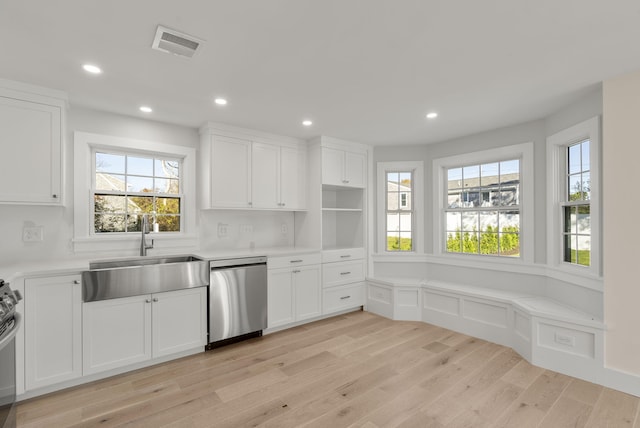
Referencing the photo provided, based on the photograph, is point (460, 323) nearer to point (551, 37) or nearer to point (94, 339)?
point (551, 37)

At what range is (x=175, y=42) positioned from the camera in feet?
6.39

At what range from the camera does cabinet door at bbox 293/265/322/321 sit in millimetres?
3816

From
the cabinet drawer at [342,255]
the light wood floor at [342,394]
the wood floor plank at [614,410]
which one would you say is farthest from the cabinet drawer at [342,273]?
the wood floor plank at [614,410]

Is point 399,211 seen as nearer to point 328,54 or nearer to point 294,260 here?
point 294,260

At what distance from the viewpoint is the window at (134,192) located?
3219 mm

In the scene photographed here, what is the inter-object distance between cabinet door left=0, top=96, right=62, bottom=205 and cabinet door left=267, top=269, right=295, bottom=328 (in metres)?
2.13

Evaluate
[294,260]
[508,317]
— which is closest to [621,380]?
[508,317]

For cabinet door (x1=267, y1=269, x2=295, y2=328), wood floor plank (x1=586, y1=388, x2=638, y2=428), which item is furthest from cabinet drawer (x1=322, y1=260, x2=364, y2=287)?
wood floor plank (x1=586, y1=388, x2=638, y2=428)

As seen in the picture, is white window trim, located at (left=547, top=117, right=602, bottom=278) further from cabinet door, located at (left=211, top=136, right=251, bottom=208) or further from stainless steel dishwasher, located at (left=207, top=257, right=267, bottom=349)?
cabinet door, located at (left=211, top=136, right=251, bottom=208)

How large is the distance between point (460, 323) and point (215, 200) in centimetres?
316

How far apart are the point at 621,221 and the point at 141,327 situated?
4.02m

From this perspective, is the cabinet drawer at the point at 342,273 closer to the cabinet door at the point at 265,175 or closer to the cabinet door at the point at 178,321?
the cabinet door at the point at 265,175

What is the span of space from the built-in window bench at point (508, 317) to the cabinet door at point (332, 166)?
4.92ft

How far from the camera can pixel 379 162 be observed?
4.67m
